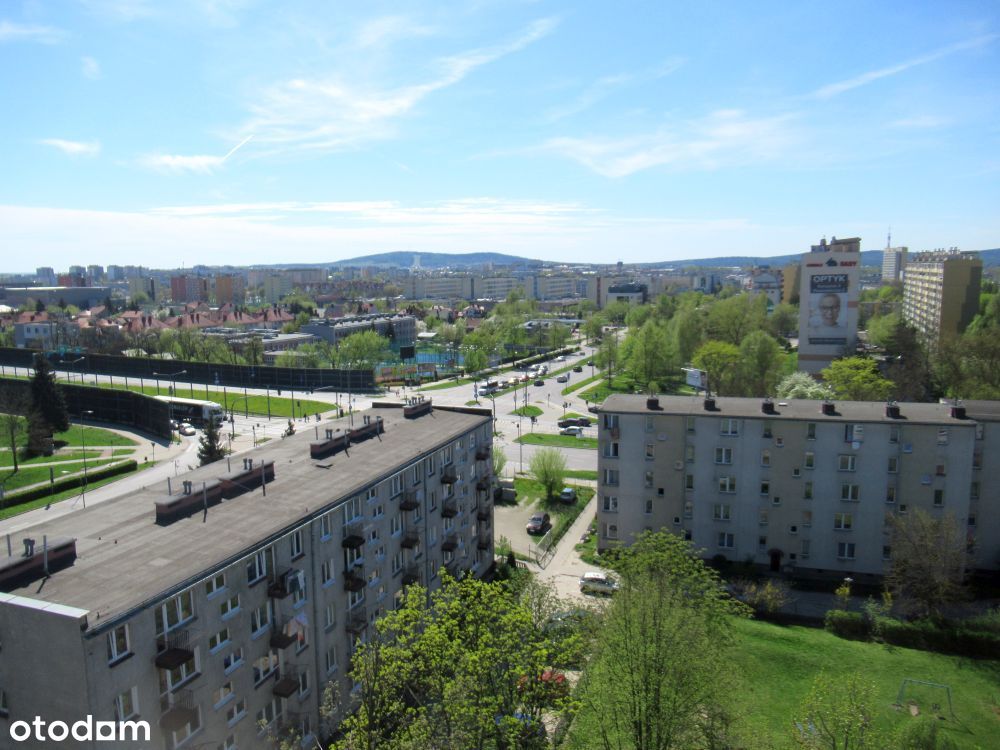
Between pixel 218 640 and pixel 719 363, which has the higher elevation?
pixel 218 640

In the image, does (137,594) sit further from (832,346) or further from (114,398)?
(832,346)

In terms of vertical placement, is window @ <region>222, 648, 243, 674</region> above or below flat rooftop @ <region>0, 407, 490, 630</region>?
below

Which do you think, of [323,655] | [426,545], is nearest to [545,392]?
[426,545]

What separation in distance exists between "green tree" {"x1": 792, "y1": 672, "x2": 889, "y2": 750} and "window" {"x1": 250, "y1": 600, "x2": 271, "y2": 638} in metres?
13.7

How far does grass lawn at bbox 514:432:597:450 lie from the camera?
57906 mm

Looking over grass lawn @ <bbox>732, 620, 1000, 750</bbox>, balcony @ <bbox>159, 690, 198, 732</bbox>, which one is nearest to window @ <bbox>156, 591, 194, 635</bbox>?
balcony @ <bbox>159, 690, 198, 732</bbox>

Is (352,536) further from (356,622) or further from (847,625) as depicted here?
(847,625)

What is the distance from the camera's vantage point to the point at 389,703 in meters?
17.0

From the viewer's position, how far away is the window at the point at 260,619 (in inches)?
668

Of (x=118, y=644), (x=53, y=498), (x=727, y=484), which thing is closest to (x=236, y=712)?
(x=118, y=644)

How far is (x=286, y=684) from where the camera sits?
1756cm

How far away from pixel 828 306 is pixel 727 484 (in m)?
58.4

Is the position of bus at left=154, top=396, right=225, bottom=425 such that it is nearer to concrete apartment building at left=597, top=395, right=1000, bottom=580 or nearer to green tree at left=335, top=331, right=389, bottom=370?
green tree at left=335, top=331, right=389, bottom=370

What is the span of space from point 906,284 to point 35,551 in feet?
489
